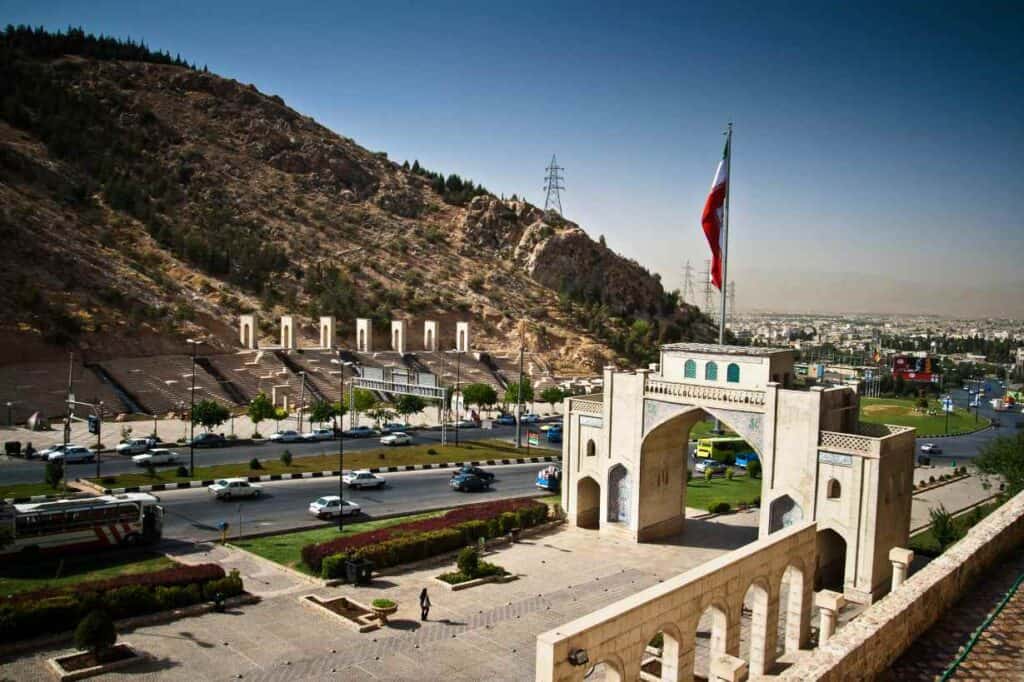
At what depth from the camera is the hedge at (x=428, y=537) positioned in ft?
68.5

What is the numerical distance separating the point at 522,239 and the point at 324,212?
2616 centimetres

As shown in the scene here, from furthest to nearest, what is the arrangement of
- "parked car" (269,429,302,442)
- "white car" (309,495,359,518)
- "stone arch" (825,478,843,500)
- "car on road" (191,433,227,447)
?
"parked car" (269,429,302,442) → "car on road" (191,433,227,447) → "white car" (309,495,359,518) → "stone arch" (825,478,843,500)

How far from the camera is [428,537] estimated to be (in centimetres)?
2250

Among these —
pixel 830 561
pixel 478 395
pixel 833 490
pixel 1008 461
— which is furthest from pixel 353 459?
pixel 1008 461

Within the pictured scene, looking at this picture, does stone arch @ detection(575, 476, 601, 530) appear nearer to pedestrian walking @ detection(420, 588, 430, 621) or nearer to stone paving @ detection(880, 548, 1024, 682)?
pedestrian walking @ detection(420, 588, 430, 621)

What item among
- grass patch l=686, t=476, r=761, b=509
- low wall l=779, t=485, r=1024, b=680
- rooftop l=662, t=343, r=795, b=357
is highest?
rooftop l=662, t=343, r=795, b=357

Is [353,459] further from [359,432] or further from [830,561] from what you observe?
[830,561]

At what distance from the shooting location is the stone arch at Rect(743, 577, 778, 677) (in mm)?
15623

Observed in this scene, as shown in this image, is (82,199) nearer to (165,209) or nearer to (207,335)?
(165,209)

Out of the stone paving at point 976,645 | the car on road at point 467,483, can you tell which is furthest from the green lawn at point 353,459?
the stone paving at point 976,645

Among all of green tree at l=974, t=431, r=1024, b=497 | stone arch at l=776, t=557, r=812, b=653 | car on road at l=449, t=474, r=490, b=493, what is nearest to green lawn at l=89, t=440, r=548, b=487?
car on road at l=449, t=474, r=490, b=493

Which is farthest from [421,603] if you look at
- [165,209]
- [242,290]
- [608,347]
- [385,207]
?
[385,207]

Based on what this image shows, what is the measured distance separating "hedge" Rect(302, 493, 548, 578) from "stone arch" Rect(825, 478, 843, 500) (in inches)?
375

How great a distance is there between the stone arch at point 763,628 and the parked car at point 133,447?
2934 centimetres
